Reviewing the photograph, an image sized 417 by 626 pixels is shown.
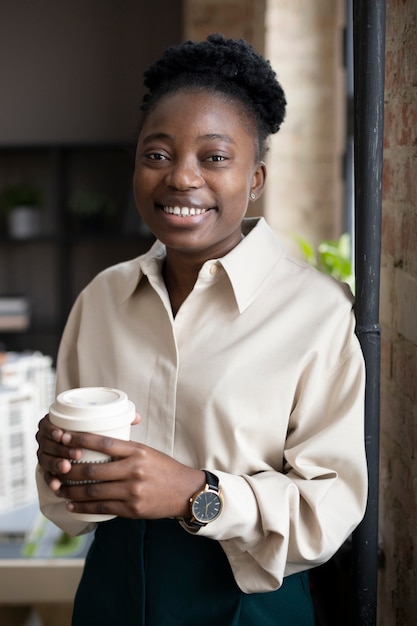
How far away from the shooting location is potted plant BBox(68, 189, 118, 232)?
16.5 feet

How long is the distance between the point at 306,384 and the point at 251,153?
37cm

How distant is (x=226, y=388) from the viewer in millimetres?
1184

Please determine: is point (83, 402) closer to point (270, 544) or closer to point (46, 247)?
point (270, 544)

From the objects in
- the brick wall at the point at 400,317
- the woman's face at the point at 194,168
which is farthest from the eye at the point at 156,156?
the brick wall at the point at 400,317

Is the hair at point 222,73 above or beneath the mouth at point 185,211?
above

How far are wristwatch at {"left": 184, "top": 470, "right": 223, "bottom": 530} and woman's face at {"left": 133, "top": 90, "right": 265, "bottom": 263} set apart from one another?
369 millimetres

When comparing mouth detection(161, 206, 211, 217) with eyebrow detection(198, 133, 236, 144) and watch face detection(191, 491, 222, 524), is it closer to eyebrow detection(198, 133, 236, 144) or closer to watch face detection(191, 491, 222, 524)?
eyebrow detection(198, 133, 236, 144)

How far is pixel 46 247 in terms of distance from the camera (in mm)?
5242

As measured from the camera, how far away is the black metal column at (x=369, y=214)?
1.17 m

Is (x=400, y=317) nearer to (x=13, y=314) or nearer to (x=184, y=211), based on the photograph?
(x=184, y=211)

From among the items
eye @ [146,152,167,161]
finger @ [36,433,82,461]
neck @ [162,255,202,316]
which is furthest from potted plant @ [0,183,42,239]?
finger @ [36,433,82,461]

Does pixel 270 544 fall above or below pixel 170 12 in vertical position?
below

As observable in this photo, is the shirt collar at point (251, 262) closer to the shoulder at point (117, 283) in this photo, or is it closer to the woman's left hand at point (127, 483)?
the shoulder at point (117, 283)

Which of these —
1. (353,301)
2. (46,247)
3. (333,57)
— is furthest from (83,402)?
(46,247)
